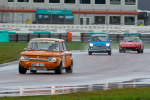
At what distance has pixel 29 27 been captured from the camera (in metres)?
65.9

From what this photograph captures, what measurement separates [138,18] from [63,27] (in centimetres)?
2229

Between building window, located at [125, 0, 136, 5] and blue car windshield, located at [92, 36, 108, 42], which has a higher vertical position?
building window, located at [125, 0, 136, 5]

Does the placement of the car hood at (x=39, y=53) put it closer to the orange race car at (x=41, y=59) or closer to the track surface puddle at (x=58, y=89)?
the orange race car at (x=41, y=59)

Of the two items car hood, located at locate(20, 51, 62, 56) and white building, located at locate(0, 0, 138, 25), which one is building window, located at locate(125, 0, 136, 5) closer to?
white building, located at locate(0, 0, 138, 25)

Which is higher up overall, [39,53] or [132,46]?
[39,53]

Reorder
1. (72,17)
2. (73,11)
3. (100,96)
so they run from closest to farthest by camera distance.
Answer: (100,96)
(72,17)
(73,11)

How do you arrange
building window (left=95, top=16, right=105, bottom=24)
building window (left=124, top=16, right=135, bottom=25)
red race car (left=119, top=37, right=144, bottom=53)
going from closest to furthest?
red race car (left=119, top=37, right=144, bottom=53) → building window (left=95, top=16, right=105, bottom=24) → building window (left=124, top=16, right=135, bottom=25)

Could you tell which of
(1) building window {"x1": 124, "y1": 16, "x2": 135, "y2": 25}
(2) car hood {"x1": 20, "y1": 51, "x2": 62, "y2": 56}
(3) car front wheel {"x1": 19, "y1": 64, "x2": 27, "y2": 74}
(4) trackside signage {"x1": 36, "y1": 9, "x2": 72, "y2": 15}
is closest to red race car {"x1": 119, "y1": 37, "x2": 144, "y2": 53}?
(2) car hood {"x1": 20, "y1": 51, "x2": 62, "y2": 56}

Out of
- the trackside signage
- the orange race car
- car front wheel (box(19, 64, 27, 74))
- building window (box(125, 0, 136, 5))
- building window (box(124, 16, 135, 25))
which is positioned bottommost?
car front wheel (box(19, 64, 27, 74))

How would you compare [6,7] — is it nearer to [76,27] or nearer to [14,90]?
[76,27]

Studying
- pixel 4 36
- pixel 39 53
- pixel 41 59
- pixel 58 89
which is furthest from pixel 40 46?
pixel 4 36

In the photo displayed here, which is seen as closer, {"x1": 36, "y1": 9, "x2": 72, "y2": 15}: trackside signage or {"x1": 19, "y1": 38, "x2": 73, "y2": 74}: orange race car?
{"x1": 19, "y1": 38, "x2": 73, "y2": 74}: orange race car

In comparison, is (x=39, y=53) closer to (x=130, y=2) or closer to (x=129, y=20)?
(x=129, y=20)

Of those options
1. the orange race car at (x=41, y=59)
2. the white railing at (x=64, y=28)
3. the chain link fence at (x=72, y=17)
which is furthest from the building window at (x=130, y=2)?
the orange race car at (x=41, y=59)
